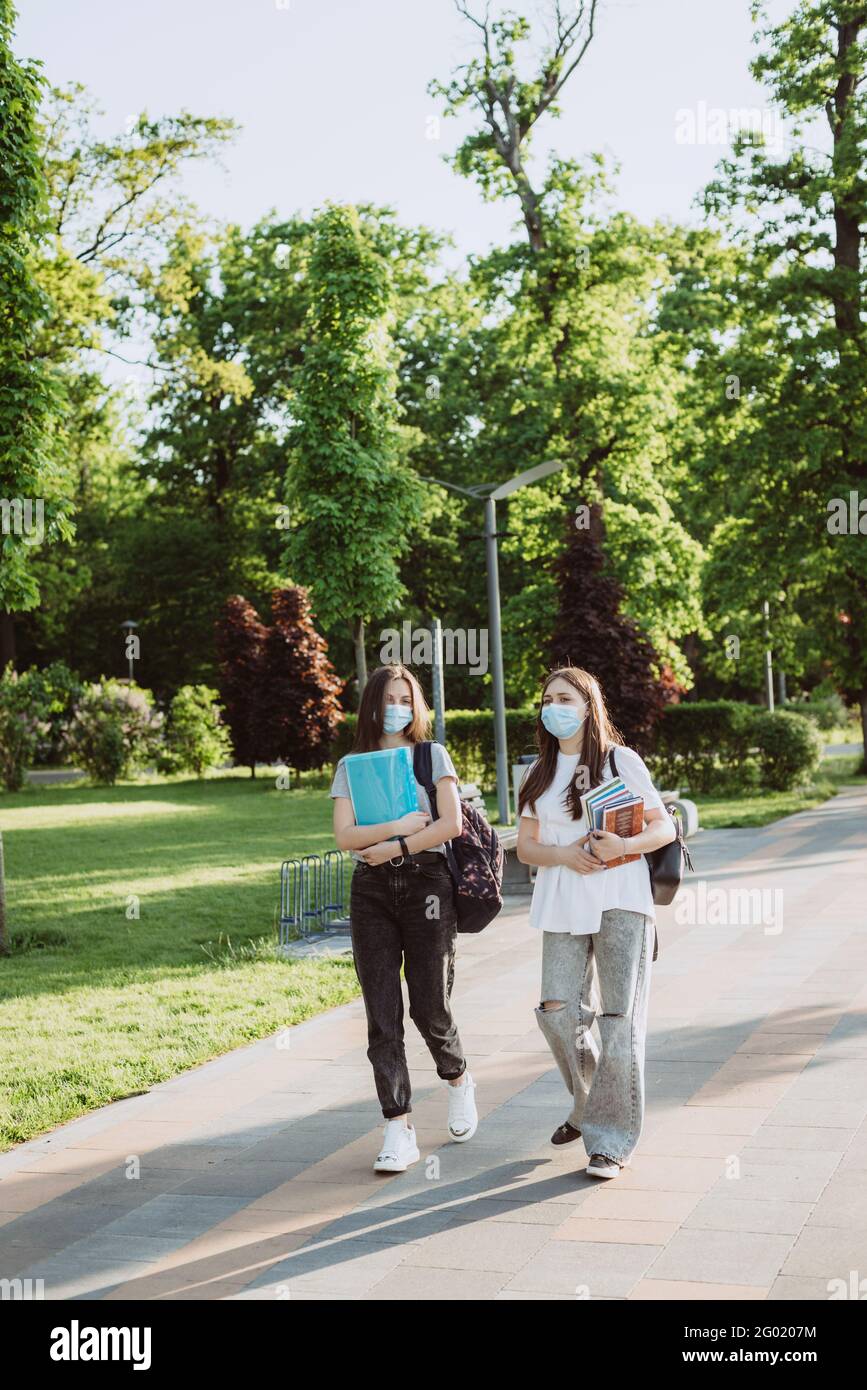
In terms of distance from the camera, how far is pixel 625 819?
207 inches

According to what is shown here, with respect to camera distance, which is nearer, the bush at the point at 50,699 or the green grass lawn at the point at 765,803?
the green grass lawn at the point at 765,803

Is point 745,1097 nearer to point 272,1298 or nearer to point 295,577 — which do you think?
point 272,1298

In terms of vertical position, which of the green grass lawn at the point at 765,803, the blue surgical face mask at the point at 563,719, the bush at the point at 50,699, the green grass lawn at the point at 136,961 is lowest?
the green grass lawn at the point at 136,961

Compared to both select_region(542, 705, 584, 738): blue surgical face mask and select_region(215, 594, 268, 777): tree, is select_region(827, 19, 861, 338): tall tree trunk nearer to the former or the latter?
select_region(215, 594, 268, 777): tree

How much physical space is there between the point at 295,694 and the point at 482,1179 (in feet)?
89.1

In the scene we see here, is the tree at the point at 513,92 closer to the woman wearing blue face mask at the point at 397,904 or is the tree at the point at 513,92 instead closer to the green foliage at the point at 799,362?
the green foliage at the point at 799,362

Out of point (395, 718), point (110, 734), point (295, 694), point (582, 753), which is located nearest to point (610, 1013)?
point (582, 753)

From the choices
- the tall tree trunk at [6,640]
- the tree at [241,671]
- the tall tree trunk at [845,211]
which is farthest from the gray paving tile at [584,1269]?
the tall tree trunk at [6,640]

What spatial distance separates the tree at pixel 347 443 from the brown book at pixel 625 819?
1832 centimetres

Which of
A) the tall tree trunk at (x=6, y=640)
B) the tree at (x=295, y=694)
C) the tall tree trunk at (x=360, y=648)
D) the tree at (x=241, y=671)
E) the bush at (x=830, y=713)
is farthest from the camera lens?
the bush at (x=830, y=713)

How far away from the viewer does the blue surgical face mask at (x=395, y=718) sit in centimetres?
557

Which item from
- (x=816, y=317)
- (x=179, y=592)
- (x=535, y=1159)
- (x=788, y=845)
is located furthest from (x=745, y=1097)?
(x=179, y=592)

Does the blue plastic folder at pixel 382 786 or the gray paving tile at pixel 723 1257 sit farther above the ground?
the blue plastic folder at pixel 382 786

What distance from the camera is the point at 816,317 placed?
28453 millimetres
